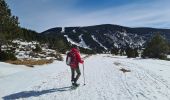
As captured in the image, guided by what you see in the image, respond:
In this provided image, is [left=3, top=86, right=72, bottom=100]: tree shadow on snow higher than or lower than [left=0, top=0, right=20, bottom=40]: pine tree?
lower

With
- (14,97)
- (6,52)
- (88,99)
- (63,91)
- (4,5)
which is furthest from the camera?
(6,52)

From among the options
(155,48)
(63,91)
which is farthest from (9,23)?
(155,48)

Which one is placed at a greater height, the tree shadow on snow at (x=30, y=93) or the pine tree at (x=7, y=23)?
the pine tree at (x=7, y=23)

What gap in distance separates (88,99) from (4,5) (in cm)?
2448

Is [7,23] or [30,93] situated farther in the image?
[7,23]

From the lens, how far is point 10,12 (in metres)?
35.3

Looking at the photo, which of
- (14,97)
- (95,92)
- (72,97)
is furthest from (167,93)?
(14,97)

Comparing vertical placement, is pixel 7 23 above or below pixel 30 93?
above

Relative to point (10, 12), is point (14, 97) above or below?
below

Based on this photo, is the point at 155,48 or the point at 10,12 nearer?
the point at 10,12

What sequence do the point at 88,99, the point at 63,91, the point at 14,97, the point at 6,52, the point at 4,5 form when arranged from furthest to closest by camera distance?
the point at 6,52 < the point at 4,5 < the point at 63,91 < the point at 14,97 < the point at 88,99

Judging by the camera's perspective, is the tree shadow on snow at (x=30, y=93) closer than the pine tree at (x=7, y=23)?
Yes

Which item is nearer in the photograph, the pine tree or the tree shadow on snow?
the tree shadow on snow

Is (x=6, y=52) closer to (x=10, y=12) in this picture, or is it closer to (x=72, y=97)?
(x=10, y=12)
